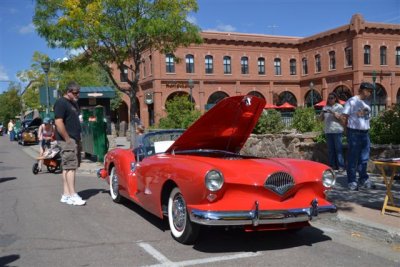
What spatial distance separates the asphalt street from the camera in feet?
15.3

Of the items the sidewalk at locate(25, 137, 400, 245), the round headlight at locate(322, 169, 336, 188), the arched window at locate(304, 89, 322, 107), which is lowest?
the sidewalk at locate(25, 137, 400, 245)

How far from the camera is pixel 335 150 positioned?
10180 millimetres

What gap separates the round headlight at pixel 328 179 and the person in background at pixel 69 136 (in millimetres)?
4194

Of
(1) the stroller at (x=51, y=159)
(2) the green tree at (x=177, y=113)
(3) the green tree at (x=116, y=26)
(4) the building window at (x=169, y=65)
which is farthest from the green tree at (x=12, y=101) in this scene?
(1) the stroller at (x=51, y=159)

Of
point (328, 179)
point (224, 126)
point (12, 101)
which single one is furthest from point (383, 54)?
point (12, 101)

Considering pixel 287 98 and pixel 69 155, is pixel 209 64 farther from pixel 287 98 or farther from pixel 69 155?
pixel 69 155

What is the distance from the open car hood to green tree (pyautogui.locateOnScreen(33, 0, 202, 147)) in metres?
8.04

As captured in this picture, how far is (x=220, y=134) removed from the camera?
6.08m

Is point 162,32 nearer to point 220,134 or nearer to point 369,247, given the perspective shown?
point 220,134

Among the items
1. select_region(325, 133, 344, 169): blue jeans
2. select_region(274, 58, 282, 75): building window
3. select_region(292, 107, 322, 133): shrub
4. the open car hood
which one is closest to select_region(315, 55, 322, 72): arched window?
select_region(274, 58, 282, 75): building window

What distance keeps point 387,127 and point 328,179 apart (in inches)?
250

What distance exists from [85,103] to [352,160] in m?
13.2

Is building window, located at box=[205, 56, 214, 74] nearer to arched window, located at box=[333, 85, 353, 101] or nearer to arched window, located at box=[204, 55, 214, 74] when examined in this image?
arched window, located at box=[204, 55, 214, 74]

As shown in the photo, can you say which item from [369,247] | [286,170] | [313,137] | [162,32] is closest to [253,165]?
[286,170]
